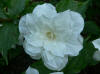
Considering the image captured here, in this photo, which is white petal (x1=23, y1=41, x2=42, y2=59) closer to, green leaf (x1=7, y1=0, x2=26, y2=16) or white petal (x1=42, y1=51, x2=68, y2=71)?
white petal (x1=42, y1=51, x2=68, y2=71)

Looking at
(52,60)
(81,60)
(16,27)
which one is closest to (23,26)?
(16,27)

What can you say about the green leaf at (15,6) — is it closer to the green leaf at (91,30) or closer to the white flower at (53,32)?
the white flower at (53,32)

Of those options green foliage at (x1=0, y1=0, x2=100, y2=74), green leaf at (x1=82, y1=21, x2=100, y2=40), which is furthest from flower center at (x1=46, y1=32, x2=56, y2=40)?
green leaf at (x1=82, y1=21, x2=100, y2=40)

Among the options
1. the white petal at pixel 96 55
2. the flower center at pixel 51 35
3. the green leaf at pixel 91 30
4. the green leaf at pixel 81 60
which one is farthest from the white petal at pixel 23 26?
the green leaf at pixel 91 30

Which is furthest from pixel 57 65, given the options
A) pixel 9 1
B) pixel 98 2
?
pixel 98 2

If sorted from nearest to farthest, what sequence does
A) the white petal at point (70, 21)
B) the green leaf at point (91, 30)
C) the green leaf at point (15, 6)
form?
the white petal at point (70, 21), the green leaf at point (15, 6), the green leaf at point (91, 30)

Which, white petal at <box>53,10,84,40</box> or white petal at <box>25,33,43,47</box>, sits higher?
white petal at <box>53,10,84,40</box>
